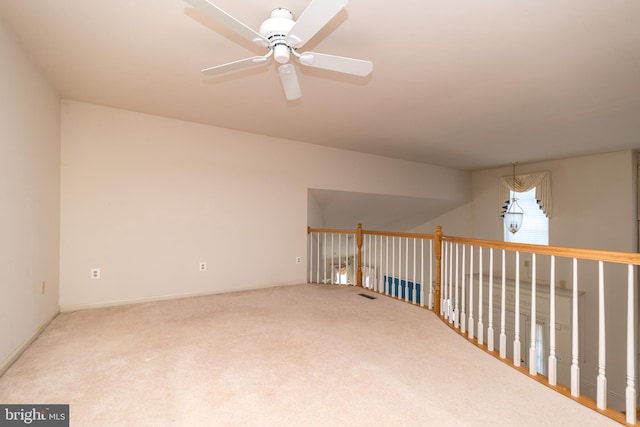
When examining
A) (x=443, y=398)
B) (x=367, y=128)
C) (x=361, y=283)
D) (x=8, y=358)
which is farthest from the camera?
(x=361, y=283)

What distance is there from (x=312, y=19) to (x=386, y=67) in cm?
117

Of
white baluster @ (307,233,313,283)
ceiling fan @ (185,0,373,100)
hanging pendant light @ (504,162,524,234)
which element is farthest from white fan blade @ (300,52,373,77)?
hanging pendant light @ (504,162,524,234)

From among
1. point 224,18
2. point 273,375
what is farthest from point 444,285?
point 224,18

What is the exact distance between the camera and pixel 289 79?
6.74ft

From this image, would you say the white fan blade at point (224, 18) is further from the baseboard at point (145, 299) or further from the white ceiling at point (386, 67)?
the baseboard at point (145, 299)

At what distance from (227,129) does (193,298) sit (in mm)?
2352

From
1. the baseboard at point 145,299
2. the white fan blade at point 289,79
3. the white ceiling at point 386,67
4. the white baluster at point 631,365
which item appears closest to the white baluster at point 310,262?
the baseboard at point 145,299

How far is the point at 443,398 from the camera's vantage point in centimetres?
173

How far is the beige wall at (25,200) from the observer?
2.01m

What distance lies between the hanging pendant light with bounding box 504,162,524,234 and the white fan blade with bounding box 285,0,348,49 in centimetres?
598

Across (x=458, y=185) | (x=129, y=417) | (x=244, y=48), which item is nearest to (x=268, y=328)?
(x=129, y=417)

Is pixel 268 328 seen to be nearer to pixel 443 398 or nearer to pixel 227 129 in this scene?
pixel 443 398
